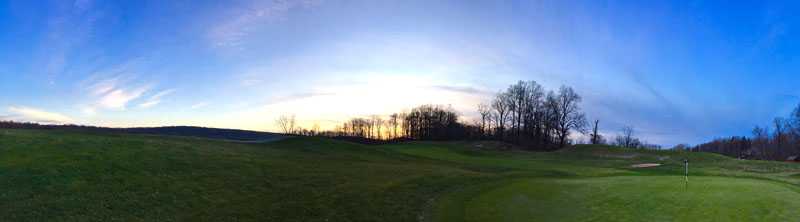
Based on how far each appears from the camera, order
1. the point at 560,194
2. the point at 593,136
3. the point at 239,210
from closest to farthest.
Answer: the point at 239,210, the point at 560,194, the point at 593,136

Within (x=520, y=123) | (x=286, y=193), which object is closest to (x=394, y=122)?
(x=520, y=123)

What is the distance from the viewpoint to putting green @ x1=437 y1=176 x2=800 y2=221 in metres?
13.0

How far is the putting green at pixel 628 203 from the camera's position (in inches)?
512

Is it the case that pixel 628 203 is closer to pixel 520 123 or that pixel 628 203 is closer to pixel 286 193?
pixel 286 193

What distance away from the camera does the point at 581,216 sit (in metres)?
14.1

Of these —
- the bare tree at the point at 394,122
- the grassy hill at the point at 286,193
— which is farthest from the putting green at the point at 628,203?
the bare tree at the point at 394,122

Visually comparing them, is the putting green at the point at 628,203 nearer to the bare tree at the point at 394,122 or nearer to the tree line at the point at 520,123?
the tree line at the point at 520,123

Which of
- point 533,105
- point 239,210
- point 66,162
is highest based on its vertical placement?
point 533,105

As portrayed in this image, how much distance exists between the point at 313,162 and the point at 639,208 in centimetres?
2036

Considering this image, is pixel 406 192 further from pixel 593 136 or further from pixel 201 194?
pixel 593 136

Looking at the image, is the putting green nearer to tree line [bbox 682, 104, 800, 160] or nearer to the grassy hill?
the grassy hill

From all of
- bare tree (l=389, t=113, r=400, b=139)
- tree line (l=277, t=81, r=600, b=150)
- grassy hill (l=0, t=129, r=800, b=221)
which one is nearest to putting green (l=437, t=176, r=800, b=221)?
grassy hill (l=0, t=129, r=800, b=221)

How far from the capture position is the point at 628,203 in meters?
15.0

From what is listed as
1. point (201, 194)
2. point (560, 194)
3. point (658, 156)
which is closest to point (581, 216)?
point (560, 194)
